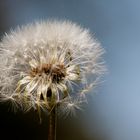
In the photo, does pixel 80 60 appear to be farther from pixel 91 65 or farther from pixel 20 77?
pixel 20 77

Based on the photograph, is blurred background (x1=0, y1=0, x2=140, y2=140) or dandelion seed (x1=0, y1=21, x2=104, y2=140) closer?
dandelion seed (x1=0, y1=21, x2=104, y2=140)

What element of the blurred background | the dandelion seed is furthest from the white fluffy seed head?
the blurred background

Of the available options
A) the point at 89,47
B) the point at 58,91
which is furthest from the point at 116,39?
the point at 58,91

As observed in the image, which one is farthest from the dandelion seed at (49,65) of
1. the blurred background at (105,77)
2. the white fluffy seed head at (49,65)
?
the blurred background at (105,77)

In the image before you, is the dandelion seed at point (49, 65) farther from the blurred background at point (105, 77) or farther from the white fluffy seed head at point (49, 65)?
the blurred background at point (105, 77)

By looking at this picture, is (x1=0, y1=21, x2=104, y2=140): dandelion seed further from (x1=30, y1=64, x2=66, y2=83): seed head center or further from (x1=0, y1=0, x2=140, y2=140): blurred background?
(x1=0, y1=0, x2=140, y2=140): blurred background

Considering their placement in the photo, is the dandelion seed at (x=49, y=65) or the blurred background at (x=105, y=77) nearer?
the dandelion seed at (x=49, y=65)

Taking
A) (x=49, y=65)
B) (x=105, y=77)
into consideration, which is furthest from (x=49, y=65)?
(x=105, y=77)
